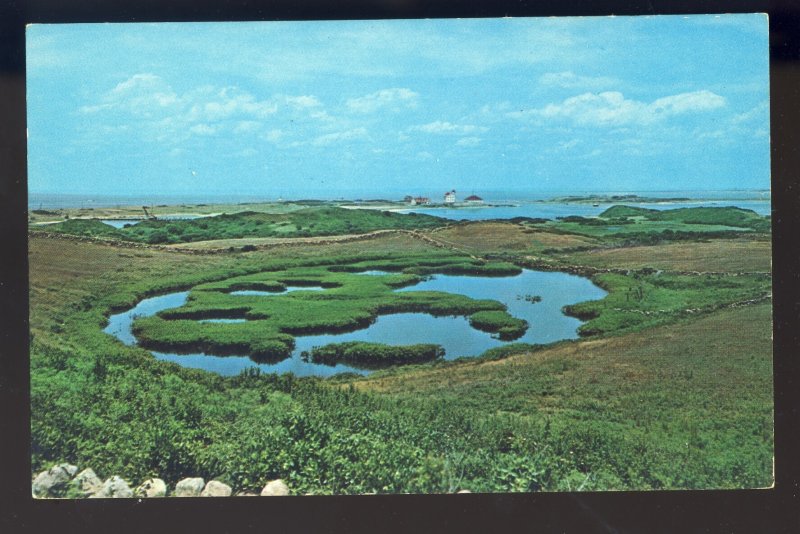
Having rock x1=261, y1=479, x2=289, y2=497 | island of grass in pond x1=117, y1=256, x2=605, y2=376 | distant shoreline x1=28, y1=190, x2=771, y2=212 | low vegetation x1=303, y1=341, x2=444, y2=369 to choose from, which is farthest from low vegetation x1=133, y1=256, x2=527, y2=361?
rock x1=261, y1=479, x2=289, y2=497

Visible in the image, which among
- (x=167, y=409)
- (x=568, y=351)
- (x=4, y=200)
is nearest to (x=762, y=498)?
(x=568, y=351)

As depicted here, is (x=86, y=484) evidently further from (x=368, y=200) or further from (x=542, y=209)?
(x=542, y=209)

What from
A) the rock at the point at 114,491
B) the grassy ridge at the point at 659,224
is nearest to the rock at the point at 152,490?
the rock at the point at 114,491

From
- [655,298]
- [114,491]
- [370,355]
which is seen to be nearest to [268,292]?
[370,355]

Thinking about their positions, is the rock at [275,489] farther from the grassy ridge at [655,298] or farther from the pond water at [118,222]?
the grassy ridge at [655,298]

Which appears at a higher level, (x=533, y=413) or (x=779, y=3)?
(x=779, y=3)

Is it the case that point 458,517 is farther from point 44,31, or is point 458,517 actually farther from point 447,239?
point 44,31
